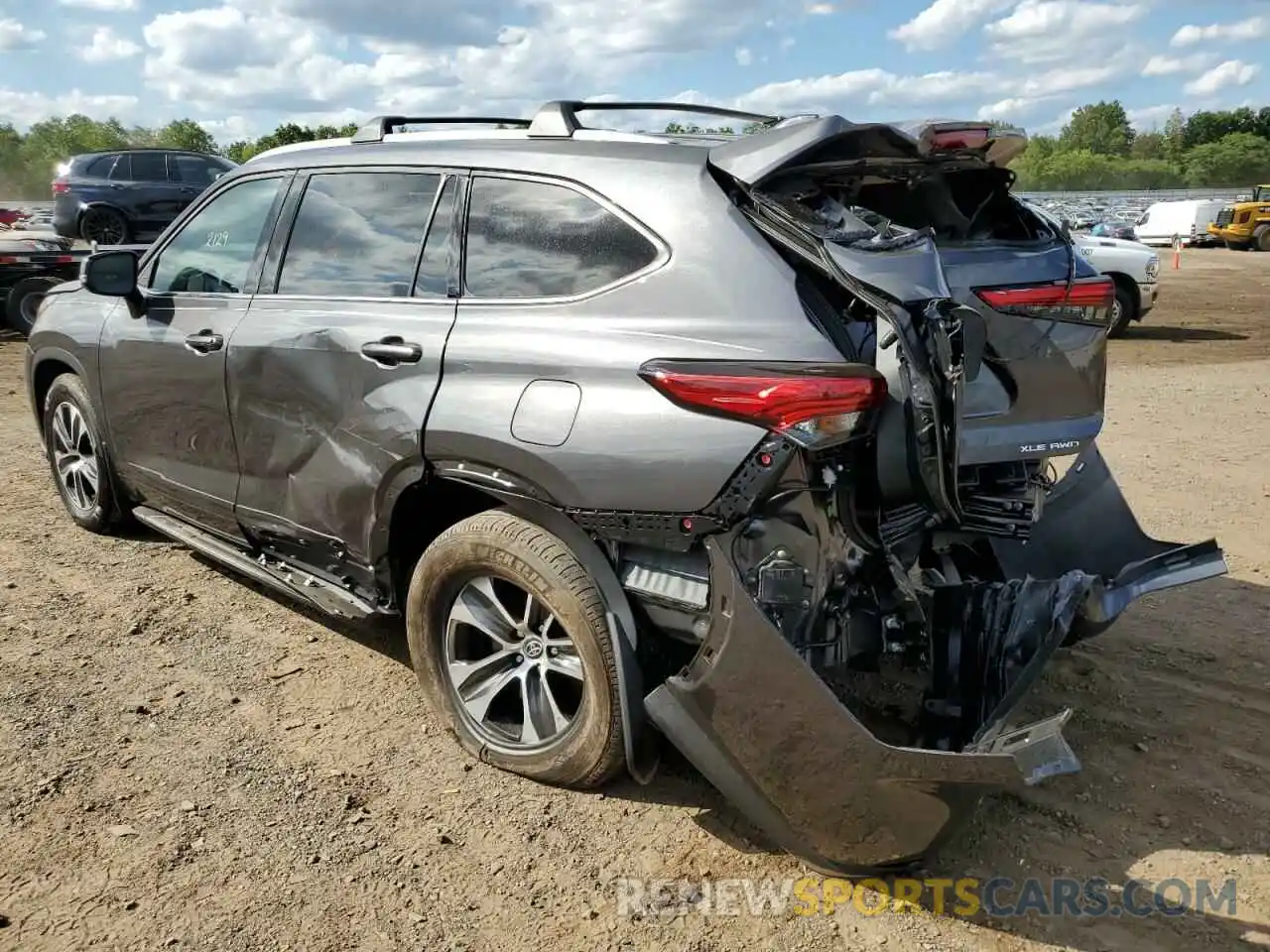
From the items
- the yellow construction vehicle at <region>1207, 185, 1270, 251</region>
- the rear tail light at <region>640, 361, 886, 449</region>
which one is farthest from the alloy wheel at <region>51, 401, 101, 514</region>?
the yellow construction vehicle at <region>1207, 185, 1270, 251</region>

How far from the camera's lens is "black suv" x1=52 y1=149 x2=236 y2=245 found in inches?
642

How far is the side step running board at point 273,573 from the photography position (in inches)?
147

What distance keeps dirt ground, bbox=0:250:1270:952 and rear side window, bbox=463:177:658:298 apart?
1.59m

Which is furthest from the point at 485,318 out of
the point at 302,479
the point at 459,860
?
the point at 459,860

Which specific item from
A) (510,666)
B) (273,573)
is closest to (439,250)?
(510,666)

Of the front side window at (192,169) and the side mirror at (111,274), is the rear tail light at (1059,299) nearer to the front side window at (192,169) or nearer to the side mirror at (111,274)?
the side mirror at (111,274)

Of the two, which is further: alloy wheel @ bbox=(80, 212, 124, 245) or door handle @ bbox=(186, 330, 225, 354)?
alloy wheel @ bbox=(80, 212, 124, 245)

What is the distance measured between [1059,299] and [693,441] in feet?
5.57

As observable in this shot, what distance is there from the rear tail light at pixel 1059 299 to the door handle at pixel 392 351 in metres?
1.88

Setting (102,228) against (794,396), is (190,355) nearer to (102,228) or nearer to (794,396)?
(794,396)

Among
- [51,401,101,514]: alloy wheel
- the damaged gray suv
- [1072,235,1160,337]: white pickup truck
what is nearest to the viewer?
the damaged gray suv

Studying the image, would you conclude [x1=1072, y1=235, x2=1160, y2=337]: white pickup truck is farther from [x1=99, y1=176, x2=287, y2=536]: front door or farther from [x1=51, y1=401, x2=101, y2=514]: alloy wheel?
[x1=51, y1=401, x2=101, y2=514]: alloy wheel

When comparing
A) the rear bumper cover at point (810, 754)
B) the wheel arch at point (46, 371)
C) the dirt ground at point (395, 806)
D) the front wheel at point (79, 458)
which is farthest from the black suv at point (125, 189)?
the rear bumper cover at point (810, 754)

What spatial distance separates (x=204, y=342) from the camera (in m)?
4.11
